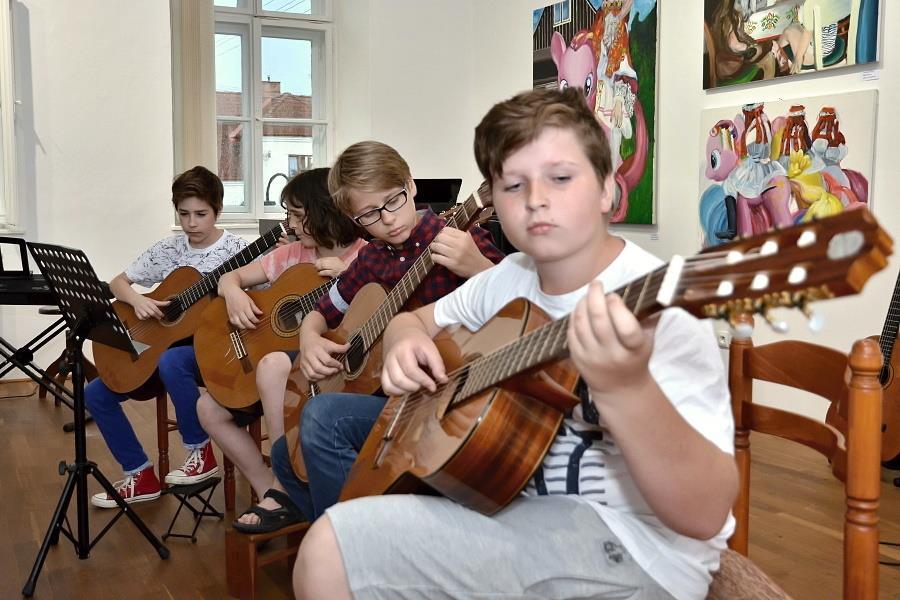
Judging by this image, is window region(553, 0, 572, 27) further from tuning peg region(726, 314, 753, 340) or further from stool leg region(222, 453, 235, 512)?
tuning peg region(726, 314, 753, 340)

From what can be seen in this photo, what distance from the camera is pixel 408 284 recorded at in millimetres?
2191

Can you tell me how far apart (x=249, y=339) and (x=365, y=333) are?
2.66 feet

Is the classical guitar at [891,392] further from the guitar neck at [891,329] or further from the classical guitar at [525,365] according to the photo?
the classical guitar at [525,365]

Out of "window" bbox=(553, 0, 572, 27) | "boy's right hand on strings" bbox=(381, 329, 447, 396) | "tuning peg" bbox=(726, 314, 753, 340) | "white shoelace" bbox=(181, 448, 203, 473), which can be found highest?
"window" bbox=(553, 0, 572, 27)

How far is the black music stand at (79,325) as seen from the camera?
2451 millimetres

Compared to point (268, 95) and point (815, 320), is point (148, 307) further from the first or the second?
point (268, 95)

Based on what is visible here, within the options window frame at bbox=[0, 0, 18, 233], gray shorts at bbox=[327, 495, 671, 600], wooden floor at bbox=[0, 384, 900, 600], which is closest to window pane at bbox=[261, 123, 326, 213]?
window frame at bbox=[0, 0, 18, 233]

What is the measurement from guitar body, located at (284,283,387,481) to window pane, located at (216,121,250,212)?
15.1 feet

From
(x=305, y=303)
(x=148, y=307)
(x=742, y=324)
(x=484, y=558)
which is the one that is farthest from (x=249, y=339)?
(x=742, y=324)

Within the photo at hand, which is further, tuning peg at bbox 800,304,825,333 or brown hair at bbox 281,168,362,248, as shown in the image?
brown hair at bbox 281,168,362,248

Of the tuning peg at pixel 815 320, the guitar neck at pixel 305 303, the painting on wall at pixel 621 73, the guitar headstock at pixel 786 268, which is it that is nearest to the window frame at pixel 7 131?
the guitar neck at pixel 305 303

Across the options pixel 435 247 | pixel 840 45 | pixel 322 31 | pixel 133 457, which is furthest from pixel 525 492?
pixel 322 31

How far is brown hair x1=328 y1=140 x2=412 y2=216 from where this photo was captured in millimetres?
2244

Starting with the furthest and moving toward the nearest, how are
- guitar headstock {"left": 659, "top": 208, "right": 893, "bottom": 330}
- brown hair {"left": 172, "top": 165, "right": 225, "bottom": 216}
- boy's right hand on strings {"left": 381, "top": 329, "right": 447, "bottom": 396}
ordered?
brown hair {"left": 172, "top": 165, "right": 225, "bottom": 216}, boy's right hand on strings {"left": 381, "top": 329, "right": 447, "bottom": 396}, guitar headstock {"left": 659, "top": 208, "right": 893, "bottom": 330}
